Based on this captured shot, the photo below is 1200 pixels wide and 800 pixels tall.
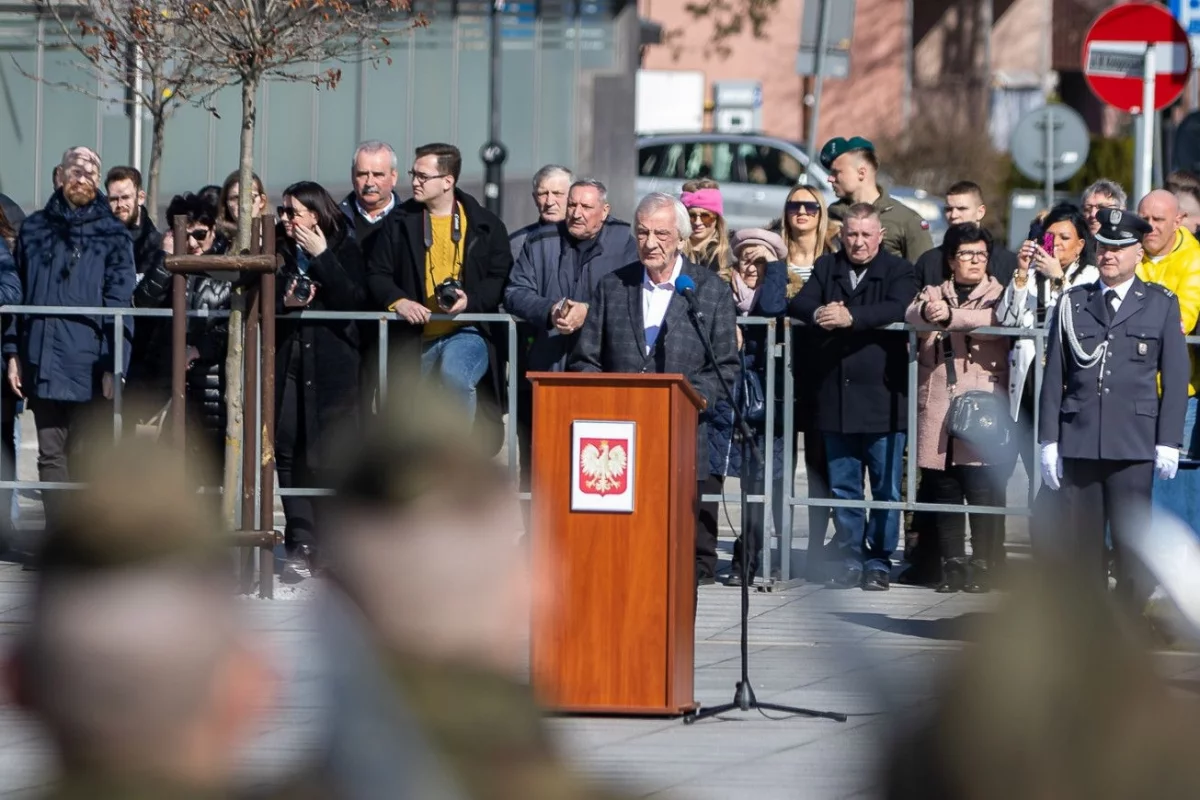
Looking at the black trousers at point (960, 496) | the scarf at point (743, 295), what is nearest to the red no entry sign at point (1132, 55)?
the scarf at point (743, 295)

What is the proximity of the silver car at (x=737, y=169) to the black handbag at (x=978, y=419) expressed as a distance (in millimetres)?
14380

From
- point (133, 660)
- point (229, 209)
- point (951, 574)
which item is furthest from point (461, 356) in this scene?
point (133, 660)

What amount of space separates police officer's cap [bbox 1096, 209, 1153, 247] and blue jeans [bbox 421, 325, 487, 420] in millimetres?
3008

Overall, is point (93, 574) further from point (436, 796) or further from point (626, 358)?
point (626, 358)

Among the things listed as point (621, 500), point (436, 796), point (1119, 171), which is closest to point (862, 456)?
point (621, 500)

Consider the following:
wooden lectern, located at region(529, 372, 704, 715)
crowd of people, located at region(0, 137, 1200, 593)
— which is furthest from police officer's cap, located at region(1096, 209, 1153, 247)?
wooden lectern, located at region(529, 372, 704, 715)

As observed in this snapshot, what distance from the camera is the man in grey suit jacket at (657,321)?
9.09m

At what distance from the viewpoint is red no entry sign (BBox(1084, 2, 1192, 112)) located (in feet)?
42.9

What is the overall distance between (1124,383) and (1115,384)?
37mm

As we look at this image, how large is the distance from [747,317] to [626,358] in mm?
1221

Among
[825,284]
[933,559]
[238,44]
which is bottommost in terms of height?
[933,559]

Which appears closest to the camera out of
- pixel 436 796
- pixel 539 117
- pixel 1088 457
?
pixel 436 796

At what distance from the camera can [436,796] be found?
6.88ft

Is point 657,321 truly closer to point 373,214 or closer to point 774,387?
point 774,387
